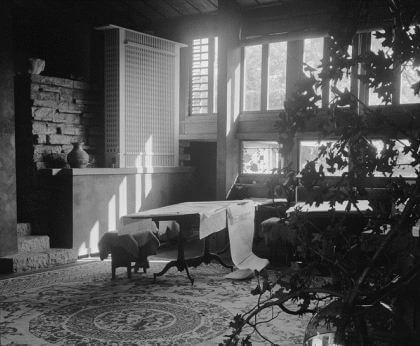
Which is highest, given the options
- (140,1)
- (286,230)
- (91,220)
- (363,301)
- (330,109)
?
(140,1)

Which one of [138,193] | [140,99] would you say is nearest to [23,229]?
[138,193]

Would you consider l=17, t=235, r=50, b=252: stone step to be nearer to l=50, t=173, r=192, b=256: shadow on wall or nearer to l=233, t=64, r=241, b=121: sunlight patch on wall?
l=50, t=173, r=192, b=256: shadow on wall

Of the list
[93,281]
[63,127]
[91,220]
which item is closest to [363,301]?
[93,281]

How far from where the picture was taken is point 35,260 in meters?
6.16

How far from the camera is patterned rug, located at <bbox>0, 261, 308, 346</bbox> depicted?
11.9 feet

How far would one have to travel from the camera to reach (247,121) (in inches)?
324

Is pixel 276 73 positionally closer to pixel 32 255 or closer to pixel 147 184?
pixel 147 184

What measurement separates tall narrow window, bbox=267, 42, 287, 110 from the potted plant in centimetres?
669

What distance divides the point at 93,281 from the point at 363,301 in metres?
4.75

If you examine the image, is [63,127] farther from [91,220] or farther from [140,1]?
[140,1]

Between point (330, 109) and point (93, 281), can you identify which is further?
point (93, 281)

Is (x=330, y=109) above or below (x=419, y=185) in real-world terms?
above

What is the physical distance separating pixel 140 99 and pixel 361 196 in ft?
23.2

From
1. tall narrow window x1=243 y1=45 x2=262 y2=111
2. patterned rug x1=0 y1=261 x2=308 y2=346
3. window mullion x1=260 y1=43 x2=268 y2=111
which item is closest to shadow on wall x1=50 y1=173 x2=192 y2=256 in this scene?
patterned rug x1=0 y1=261 x2=308 y2=346
